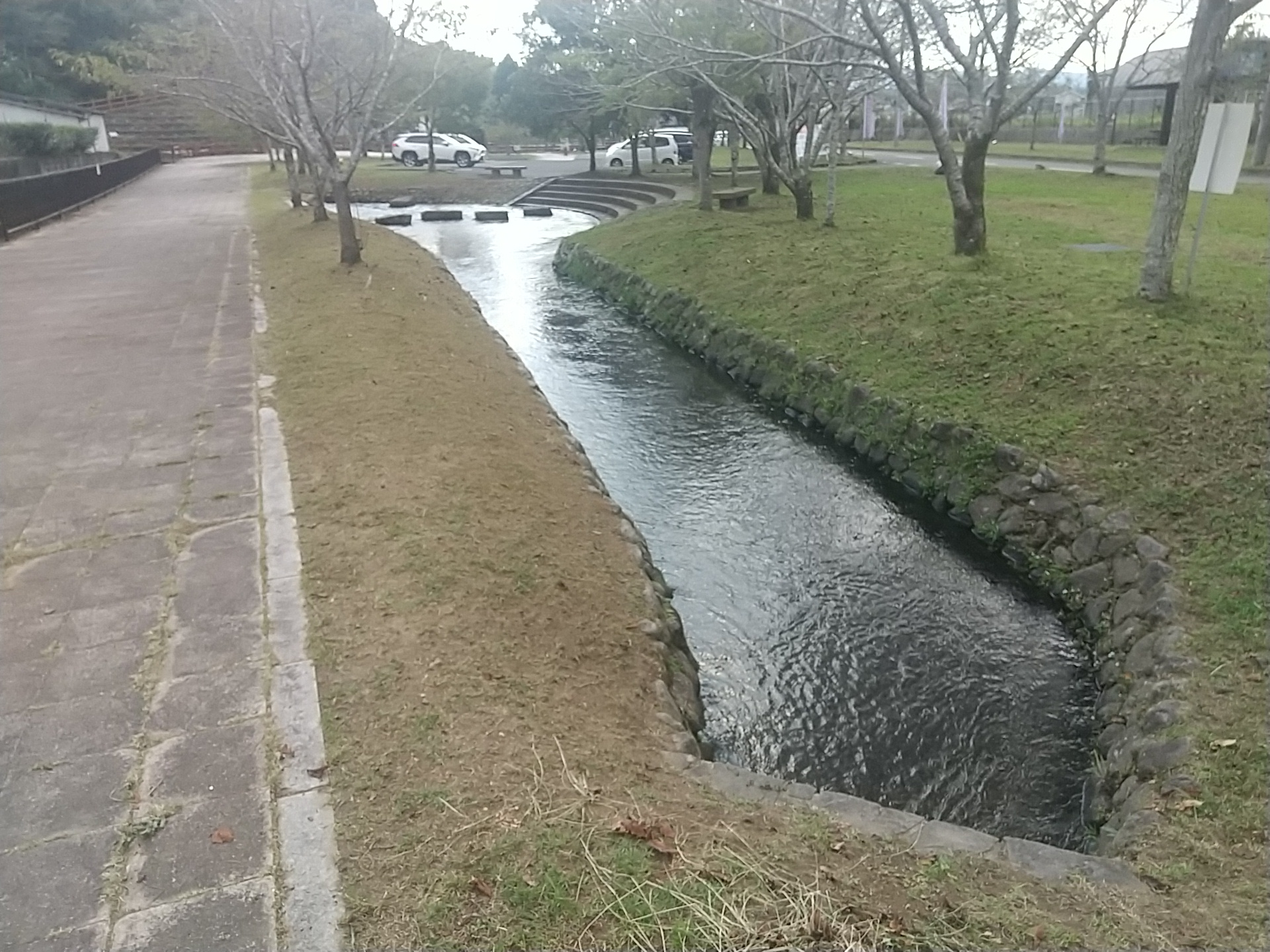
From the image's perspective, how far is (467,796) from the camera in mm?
3311

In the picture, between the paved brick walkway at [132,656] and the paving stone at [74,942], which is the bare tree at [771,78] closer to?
the paved brick walkway at [132,656]

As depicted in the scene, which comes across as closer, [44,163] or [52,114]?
[44,163]

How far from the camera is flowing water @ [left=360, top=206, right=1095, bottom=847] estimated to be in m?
4.92

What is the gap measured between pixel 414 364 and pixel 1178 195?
24.2ft

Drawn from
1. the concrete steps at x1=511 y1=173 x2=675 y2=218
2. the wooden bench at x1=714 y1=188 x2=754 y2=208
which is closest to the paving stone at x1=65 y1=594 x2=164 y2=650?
the wooden bench at x1=714 y1=188 x2=754 y2=208

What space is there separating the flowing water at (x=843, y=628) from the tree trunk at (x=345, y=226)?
5065mm

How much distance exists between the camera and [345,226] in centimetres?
1365

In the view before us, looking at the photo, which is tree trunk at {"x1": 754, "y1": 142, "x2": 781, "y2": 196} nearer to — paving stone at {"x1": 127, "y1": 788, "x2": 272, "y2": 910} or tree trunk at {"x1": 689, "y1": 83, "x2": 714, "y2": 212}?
tree trunk at {"x1": 689, "y1": 83, "x2": 714, "y2": 212}

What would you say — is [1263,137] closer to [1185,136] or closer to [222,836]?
[1185,136]

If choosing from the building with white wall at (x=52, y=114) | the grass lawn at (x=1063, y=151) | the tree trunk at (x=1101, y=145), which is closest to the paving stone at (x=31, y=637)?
the tree trunk at (x=1101, y=145)

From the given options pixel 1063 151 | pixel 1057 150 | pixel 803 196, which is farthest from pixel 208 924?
pixel 1057 150

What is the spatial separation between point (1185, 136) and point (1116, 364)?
249 cm

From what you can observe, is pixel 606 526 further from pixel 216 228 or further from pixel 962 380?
pixel 216 228

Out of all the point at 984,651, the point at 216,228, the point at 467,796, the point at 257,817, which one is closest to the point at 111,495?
the point at 257,817
